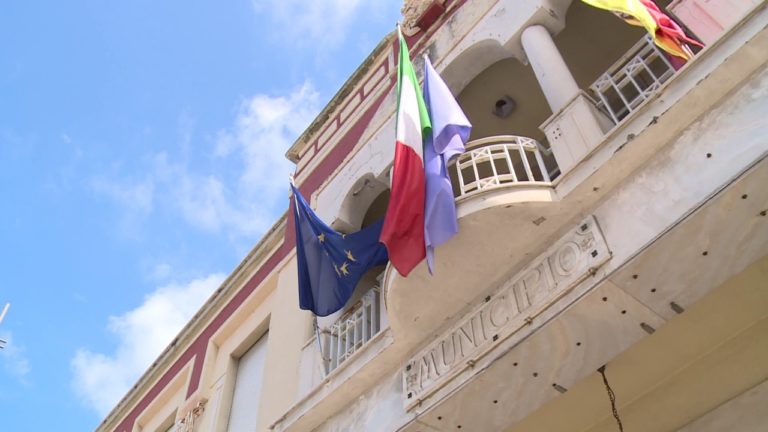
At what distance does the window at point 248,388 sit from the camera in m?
10.2

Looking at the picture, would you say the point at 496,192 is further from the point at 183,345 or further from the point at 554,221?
the point at 183,345

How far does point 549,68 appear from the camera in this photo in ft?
22.5

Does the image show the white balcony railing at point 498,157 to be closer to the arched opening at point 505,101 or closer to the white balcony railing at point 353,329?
the arched opening at point 505,101

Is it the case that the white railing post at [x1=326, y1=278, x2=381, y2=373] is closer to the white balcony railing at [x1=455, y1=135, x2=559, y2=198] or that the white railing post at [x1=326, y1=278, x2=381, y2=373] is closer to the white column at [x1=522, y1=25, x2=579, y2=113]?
the white balcony railing at [x1=455, y1=135, x2=559, y2=198]

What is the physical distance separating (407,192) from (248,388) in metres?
6.01

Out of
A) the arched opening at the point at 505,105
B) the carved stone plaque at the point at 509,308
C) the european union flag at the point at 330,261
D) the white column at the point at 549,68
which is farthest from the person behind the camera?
the arched opening at the point at 505,105

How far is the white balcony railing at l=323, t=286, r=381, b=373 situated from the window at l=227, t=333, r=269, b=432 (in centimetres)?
236

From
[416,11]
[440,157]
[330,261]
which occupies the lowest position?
[440,157]

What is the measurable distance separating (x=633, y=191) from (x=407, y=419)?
2.67 meters

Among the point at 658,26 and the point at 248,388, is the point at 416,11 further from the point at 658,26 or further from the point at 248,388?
the point at 248,388

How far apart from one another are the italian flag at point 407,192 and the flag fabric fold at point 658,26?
2008mm

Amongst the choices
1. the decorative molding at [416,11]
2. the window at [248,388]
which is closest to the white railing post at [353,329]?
the window at [248,388]

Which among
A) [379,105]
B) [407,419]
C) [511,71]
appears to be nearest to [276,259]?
[379,105]

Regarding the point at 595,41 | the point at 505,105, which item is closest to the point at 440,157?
the point at 505,105
